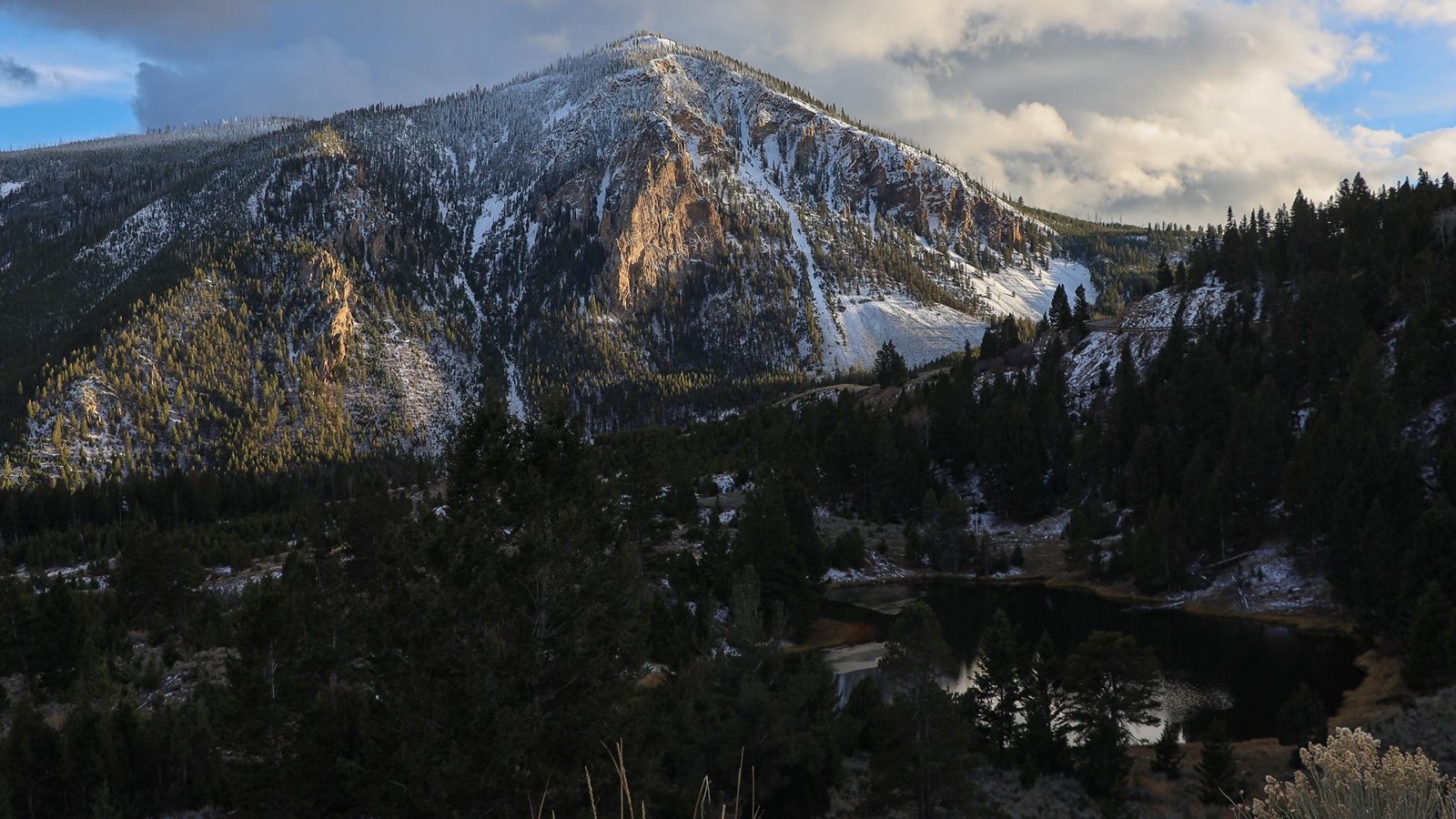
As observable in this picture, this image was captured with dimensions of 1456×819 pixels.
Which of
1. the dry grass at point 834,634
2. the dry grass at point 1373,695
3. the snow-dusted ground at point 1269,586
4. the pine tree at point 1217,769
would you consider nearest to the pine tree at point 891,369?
the snow-dusted ground at point 1269,586

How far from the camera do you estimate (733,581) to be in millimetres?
53500

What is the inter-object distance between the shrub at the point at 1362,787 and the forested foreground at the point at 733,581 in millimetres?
4990

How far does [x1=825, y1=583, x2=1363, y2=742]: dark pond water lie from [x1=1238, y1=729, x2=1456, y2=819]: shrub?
1458 inches

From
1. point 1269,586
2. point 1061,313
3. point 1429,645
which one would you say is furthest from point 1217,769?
point 1061,313

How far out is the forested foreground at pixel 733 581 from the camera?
17359 millimetres

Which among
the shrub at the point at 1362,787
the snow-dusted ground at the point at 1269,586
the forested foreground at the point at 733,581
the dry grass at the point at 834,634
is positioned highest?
the shrub at the point at 1362,787

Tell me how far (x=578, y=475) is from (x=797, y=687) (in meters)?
12.3

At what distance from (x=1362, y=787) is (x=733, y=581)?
49.3m

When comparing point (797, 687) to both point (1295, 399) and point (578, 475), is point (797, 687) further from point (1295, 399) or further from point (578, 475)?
point (1295, 399)

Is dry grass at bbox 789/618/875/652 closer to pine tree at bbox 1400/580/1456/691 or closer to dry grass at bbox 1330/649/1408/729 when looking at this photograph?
dry grass at bbox 1330/649/1408/729

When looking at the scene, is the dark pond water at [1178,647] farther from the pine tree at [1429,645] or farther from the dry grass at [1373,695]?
the pine tree at [1429,645]

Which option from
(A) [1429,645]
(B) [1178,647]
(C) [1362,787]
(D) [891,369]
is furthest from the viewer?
(D) [891,369]

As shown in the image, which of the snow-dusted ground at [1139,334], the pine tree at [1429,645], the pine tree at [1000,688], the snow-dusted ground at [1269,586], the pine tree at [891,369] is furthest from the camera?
the pine tree at [891,369]

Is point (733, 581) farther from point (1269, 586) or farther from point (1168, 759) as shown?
point (1269, 586)
